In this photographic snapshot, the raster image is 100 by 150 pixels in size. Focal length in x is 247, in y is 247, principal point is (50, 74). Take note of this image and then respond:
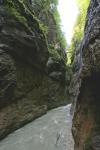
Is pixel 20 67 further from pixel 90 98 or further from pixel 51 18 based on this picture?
pixel 51 18

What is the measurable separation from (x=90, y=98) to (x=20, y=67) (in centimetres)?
709

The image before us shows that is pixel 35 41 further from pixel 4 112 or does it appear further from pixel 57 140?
pixel 57 140

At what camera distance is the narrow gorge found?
514cm

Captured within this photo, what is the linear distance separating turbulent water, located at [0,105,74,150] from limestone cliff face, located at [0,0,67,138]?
47 cm

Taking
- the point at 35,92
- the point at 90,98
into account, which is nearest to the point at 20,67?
the point at 35,92

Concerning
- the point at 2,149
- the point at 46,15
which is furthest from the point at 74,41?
the point at 2,149

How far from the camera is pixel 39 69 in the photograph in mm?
13914

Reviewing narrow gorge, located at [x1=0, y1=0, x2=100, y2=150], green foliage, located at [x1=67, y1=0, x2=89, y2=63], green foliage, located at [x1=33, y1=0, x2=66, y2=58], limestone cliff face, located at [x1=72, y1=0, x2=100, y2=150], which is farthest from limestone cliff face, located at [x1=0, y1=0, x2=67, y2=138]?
green foliage, located at [x1=67, y1=0, x2=89, y2=63]

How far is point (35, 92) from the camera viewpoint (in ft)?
44.7

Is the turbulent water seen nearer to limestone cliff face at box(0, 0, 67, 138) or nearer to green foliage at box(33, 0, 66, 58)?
limestone cliff face at box(0, 0, 67, 138)

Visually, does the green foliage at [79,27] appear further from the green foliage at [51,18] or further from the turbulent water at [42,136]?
the turbulent water at [42,136]

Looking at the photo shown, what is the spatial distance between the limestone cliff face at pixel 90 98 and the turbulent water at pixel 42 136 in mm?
3304

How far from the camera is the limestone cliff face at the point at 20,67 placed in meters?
10.5

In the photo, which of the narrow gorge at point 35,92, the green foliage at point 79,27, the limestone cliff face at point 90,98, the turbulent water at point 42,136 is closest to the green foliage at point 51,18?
the narrow gorge at point 35,92
